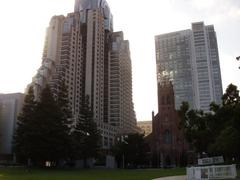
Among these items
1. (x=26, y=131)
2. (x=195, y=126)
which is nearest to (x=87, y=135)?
(x=26, y=131)

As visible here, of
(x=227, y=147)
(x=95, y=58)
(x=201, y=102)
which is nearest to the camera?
(x=227, y=147)

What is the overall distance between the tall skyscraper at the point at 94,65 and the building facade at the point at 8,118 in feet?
46.9

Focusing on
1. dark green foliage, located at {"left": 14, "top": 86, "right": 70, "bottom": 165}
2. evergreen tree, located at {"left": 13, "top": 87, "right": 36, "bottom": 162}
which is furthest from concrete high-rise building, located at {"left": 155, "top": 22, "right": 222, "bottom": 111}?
dark green foliage, located at {"left": 14, "top": 86, "right": 70, "bottom": 165}

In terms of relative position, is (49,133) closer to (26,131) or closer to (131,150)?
(26,131)

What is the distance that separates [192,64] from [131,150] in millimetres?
95380

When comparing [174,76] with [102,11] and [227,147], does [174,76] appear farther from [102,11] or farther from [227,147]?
[227,147]

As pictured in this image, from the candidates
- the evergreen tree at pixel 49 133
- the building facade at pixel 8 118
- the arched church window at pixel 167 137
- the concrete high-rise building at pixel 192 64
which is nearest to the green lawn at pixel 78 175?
the evergreen tree at pixel 49 133

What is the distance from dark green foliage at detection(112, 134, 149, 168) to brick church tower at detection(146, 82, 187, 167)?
568cm

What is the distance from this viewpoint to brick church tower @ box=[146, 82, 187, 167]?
91125 mm

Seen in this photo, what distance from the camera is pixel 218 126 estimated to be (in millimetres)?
41250

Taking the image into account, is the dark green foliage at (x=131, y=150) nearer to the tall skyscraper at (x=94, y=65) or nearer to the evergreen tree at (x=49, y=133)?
the evergreen tree at (x=49, y=133)

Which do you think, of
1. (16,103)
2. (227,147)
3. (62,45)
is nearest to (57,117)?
(227,147)

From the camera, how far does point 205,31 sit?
17262 cm

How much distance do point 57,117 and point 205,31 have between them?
440 ft
